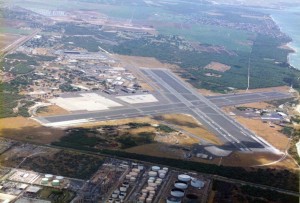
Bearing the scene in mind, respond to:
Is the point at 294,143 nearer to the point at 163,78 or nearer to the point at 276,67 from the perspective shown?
the point at 163,78

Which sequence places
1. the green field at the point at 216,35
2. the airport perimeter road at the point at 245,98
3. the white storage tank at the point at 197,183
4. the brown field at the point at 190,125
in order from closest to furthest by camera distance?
1. the white storage tank at the point at 197,183
2. the brown field at the point at 190,125
3. the airport perimeter road at the point at 245,98
4. the green field at the point at 216,35

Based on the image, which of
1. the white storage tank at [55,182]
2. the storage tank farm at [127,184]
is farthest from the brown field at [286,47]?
the white storage tank at [55,182]

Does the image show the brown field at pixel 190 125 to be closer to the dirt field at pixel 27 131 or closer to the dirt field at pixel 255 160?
the dirt field at pixel 255 160

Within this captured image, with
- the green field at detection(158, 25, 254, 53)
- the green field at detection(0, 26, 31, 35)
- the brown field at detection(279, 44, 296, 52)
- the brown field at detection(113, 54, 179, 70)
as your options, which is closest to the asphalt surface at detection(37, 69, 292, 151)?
the brown field at detection(113, 54, 179, 70)

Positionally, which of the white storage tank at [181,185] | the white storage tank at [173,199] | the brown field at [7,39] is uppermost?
the brown field at [7,39]

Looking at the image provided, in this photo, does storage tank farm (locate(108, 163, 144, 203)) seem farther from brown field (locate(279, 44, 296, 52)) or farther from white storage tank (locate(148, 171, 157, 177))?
brown field (locate(279, 44, 296, 52))

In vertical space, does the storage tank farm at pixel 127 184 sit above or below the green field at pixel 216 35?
below

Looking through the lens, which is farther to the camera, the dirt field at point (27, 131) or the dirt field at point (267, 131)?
the dirt field at point (267, 131)
